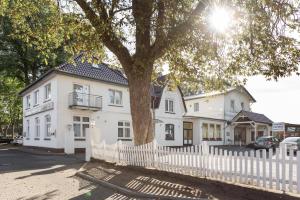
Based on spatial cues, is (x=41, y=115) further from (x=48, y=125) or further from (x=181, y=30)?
(x=181, y=30)

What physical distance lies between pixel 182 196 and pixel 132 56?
263 inches

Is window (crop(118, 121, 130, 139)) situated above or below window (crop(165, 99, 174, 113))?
below

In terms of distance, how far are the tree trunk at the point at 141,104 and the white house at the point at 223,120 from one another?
84.2ft

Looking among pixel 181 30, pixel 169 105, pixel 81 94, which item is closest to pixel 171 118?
pixel 169 105

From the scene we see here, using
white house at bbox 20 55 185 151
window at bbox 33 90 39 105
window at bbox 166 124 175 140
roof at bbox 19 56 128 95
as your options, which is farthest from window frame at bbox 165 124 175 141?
window at bbox 33 90 39 105

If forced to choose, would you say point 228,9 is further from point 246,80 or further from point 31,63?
point 31,63

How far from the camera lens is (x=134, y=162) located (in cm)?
1261

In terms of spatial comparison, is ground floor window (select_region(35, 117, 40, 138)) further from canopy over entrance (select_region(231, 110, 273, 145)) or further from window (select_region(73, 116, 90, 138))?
canopy over entrance (select_region(231, 110, 273, 145))

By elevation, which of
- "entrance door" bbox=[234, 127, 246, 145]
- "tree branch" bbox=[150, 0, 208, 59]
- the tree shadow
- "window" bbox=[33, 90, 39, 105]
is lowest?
"entrance door" bbox=[234, 127, 246, 145]

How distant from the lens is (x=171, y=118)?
35812 mm

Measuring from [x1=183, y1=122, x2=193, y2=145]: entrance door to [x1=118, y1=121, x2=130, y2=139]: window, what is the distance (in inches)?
364

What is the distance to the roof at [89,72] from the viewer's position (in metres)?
25.8

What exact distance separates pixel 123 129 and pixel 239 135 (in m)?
20.9

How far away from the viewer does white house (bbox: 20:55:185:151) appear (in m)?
25.7
